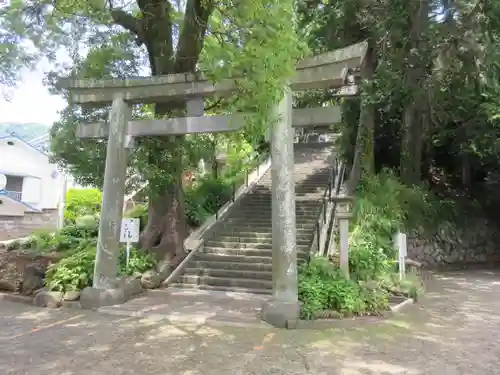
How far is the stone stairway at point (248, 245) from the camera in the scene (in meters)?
10.9

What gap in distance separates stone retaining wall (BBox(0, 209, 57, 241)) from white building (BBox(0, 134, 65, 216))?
7.87 meters

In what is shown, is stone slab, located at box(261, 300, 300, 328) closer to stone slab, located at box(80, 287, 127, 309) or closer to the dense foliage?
stone slab, located at box(80, 287, 127, 309)

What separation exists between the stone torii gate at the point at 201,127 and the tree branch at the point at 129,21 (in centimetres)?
225

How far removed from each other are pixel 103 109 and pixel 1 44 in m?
4.14

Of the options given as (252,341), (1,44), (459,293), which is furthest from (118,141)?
(459,293)

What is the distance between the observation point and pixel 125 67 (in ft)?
39.6

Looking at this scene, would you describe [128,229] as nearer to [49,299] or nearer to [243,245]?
[49,299]

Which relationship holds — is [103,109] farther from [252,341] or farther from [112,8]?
[252,341]

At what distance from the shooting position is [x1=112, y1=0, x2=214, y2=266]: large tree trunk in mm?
10438

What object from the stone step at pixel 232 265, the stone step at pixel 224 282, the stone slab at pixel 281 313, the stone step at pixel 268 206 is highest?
the stone step at pixel 268 206

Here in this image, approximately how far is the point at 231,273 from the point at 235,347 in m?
4.86

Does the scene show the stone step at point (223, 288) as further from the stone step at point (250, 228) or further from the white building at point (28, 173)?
the white building at point (28, 173)

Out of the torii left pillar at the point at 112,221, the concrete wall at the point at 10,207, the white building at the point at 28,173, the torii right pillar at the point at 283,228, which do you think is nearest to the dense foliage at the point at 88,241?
the torii left pillar at the point at 112,221

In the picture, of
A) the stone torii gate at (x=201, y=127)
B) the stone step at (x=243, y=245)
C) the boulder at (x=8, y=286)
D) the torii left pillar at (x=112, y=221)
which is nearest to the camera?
the stone torii gate at (x=201, y=127)
